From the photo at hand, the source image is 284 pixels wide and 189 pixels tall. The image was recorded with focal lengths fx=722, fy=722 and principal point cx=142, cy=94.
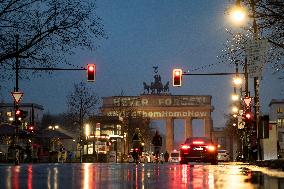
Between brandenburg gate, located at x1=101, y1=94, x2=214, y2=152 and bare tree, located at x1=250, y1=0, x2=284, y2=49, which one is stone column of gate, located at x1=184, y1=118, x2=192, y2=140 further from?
bare tree, located at x1=250, y1=0, x2=284, y2=49

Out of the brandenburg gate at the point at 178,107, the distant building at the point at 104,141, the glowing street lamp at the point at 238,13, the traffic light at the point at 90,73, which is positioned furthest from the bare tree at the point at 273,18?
the brandenburg gate at the point at 178,107

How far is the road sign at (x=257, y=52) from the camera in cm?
2708

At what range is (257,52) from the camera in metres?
27.4

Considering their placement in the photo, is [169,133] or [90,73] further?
[169,133]

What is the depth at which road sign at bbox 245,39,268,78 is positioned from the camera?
88.8 feet

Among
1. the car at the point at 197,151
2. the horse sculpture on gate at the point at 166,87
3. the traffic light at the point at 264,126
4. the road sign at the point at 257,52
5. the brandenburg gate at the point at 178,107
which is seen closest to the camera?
the road sign at the point at 257,52

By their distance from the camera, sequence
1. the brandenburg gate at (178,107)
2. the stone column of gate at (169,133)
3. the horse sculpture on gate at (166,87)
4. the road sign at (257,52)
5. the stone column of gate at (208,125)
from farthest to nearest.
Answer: the horse sculpture on gate at (166,87) < the stone column of gate at (169,133) < the brandenburg gate at (178,107) < the stone column of gate at (208,125) < the road sign at (257,52)

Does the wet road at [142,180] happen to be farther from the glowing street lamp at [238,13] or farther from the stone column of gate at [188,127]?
the stone column of gate at [188,127]

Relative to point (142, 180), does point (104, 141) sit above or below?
above

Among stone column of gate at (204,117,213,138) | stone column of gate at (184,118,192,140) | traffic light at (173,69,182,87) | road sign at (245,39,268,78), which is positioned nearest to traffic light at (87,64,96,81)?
traffic light at (173,69,182,87)

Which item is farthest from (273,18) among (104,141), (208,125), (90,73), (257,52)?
(208,125)

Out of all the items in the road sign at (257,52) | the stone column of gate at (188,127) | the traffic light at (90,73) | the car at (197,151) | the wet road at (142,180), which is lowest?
the wet road at (142,180)

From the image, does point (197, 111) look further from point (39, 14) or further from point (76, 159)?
point (39, 14)

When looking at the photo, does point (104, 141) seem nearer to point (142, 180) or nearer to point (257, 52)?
point (257, 52)
